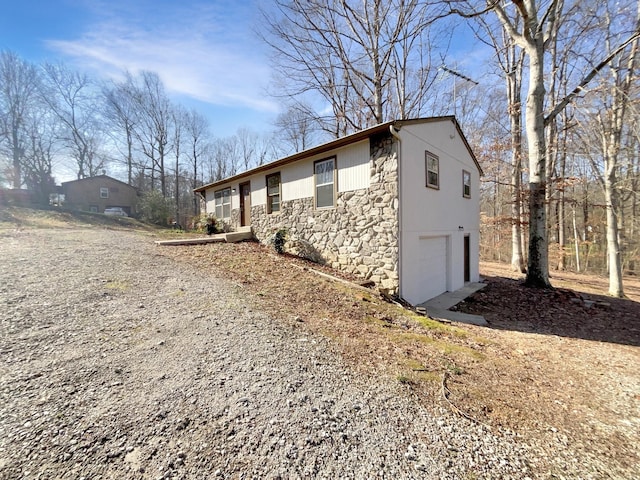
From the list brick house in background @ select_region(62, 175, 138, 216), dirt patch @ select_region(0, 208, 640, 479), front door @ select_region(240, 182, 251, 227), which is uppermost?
brick house in background @ select_region(62, 175, 138, 216)

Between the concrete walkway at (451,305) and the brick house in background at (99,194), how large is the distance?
2979cm

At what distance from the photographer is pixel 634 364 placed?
3963mm

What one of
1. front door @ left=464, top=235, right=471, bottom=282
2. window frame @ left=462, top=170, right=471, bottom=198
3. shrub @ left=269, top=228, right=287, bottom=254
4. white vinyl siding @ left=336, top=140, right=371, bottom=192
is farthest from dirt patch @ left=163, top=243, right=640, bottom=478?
window frame @ left=462, top=170, right=471, bottom=198

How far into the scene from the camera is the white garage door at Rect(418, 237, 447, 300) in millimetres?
7301

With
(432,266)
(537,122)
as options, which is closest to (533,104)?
(537,122)

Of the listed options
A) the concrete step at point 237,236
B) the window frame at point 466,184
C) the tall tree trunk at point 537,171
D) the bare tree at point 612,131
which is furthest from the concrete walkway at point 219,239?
the bare tree at point 612,131

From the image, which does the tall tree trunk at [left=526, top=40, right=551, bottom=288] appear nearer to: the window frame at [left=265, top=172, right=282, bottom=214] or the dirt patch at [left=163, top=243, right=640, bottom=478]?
the dirt patch at [left=163, top=243, right=640, bottom=478]

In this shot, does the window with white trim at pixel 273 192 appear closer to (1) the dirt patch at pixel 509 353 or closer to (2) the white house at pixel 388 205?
(2) the white house at pixel 388 205

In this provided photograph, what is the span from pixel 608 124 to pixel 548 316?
758 cm

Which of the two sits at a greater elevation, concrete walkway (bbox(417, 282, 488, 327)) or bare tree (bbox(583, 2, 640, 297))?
bare tree (bbox(583, 2, 640, 297))

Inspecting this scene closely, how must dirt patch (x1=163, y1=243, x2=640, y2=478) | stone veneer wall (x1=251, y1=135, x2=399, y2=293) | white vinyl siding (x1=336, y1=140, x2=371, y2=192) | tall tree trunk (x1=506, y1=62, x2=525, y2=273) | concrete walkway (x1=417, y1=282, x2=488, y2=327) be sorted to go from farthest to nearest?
tall tree trunk (x1=506, y1=62, x2=525, y2=273)
white vinyl siding (x1=336, y1=140, x2=371, y2=192)
stone veneer wall (x1=251, y1=135, x2=399, y2=293)
concrete walkway (x1=417, y1=282, x2=488, y2=327)
dirt patch (x1=163, y1=243, x2=640, y2=478)

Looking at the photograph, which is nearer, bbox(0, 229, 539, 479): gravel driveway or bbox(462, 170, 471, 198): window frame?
bbox(0, 229, 539, 479): gravel driveway

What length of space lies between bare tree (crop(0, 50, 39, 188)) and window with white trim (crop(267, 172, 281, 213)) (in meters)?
26.9

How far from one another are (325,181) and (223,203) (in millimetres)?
7591
